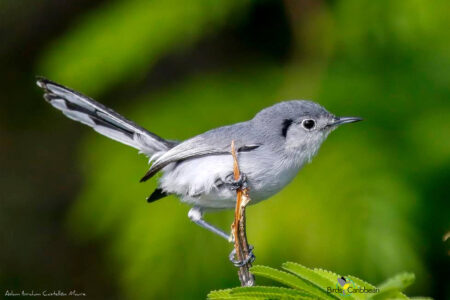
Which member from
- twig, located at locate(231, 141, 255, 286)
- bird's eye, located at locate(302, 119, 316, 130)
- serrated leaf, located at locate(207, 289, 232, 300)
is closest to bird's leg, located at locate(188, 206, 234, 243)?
bird's eye, located at locate(302, 119, 316, 130)

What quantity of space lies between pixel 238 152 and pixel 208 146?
0.12m

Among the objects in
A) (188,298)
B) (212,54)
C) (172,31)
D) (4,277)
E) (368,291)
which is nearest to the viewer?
(368,291)

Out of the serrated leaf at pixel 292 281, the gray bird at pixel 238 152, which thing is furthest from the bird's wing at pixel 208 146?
the serrated leaf at pixel 292 281

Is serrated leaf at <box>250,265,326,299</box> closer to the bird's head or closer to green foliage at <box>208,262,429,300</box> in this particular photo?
green foliage at <box>208,262,429,300</box>

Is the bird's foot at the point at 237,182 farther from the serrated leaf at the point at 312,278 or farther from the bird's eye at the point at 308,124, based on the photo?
the serrated leaf at the point at 312,278

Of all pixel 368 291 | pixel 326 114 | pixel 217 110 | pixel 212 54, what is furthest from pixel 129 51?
pixel 368 291

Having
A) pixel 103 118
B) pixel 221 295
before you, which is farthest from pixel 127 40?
pixel 221 295

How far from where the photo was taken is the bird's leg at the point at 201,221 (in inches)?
91.9

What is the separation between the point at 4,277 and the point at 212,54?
192cm

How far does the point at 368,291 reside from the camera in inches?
37.0

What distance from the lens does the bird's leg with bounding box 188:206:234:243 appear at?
233 centimetres

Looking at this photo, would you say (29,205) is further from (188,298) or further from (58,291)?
(188,298)

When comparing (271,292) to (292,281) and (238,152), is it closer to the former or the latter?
(292,281)

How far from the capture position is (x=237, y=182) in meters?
1.96
